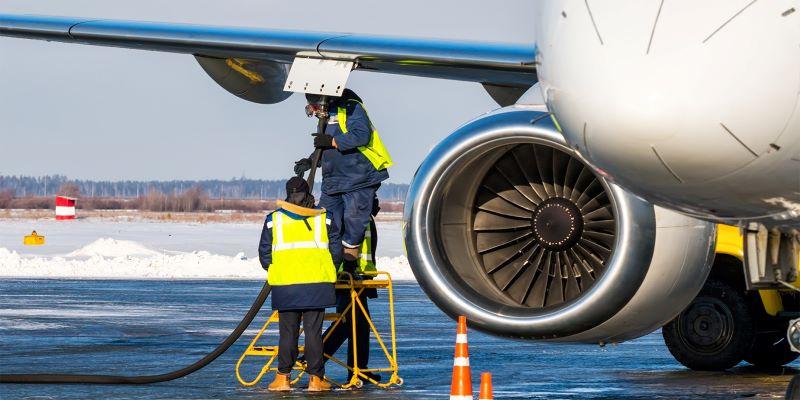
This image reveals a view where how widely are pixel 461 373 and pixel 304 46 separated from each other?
3036 mm

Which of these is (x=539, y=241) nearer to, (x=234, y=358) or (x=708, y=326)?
(x=708, y=326)

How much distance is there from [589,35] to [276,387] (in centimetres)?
555

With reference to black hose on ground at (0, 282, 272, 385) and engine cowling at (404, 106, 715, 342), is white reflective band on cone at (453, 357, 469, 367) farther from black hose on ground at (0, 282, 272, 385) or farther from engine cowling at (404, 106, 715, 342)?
black hose on ground at (0, 282, 272, 385)

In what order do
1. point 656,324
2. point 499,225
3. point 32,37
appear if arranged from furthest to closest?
1. point 32,37
2. point 499,225
3. point 656,324

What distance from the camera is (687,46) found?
5074 mm

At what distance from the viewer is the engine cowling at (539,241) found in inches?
298

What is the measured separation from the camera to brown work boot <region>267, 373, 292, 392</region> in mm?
10281

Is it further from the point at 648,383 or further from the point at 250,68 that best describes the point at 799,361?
the point at 250,68

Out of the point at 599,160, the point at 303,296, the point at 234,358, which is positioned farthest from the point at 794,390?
the point at 234,358

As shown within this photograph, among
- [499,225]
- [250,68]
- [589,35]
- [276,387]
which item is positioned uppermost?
[250,68]

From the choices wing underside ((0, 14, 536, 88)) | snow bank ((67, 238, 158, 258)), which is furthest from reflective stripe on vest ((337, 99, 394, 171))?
snow bank ((67, 238, 158, 258))

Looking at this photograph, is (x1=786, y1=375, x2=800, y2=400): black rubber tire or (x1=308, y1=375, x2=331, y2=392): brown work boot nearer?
(x1=786, y1=375, x2=800, y2=400): black rubber tire

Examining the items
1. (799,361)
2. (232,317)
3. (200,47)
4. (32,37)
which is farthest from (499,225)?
(232,317)

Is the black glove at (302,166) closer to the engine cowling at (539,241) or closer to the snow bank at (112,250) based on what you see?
the engine cowling at (539,241)
